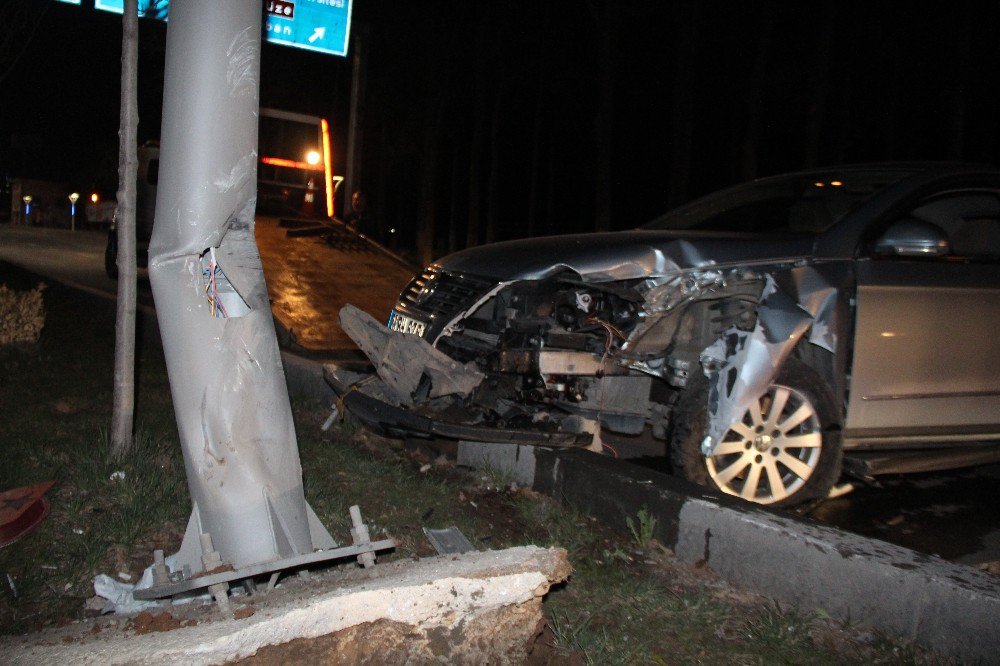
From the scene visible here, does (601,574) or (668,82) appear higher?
(668,82)

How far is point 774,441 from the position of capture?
4371 millimetres

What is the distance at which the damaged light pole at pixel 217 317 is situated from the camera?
300 centimetres

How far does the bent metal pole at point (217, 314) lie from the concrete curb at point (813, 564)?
152 centimetres

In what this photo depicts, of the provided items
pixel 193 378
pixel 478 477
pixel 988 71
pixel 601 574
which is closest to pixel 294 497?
pixel 193 378

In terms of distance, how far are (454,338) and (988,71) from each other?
15925 mm

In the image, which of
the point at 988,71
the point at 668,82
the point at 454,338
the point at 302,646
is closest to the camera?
the point at 302,646

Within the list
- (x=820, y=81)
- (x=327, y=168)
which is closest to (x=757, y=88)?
(x=820, y=81)

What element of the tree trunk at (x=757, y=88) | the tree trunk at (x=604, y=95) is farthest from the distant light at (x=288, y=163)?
the tree trunk at (x=757, y=88)

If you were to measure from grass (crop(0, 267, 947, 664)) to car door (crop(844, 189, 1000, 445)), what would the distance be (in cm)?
162

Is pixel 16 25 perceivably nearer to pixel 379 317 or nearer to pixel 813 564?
pixel 379 317

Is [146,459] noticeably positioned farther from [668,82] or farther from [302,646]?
[668,82]

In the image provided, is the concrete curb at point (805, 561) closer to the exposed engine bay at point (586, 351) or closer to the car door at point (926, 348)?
the exposed engine bay at point (586, 351)

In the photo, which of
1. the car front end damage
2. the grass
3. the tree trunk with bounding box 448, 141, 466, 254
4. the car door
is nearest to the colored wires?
the grass

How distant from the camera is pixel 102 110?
2572 cm
